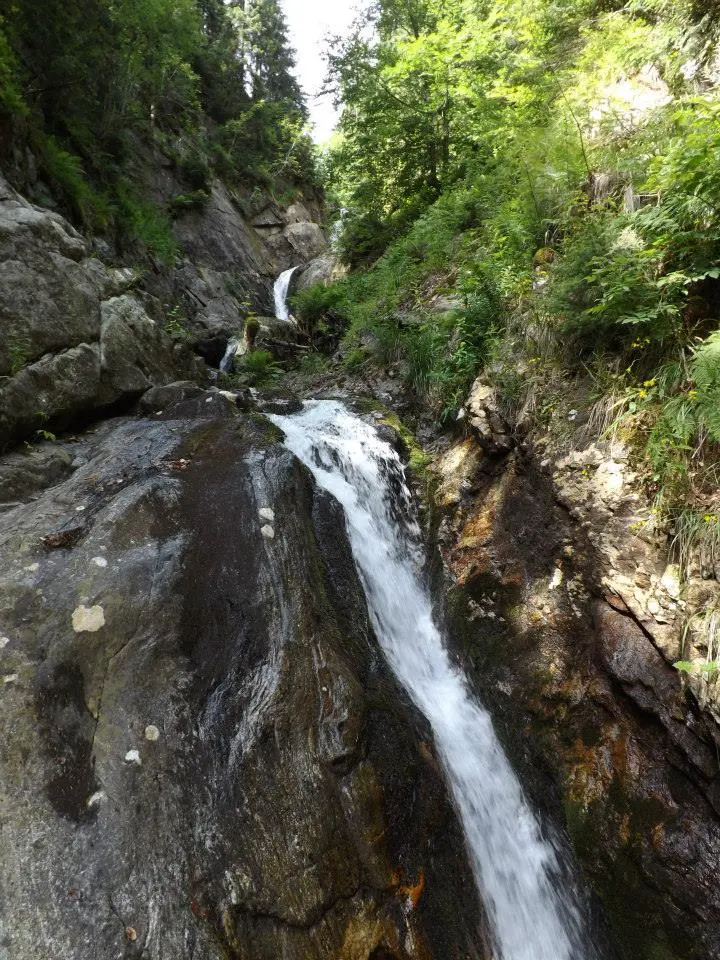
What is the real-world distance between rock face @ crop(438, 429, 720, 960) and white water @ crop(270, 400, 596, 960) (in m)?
0.27

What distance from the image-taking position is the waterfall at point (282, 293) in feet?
58.0

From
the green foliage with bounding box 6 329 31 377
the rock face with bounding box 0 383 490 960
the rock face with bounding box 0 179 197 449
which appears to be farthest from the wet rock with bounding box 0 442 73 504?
the green foliage with bounding box 6 329 31 377

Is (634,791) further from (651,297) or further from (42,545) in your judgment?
(42,545)

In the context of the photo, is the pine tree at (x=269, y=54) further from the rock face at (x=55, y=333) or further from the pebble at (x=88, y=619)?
the pebble at (x=88, y=619)

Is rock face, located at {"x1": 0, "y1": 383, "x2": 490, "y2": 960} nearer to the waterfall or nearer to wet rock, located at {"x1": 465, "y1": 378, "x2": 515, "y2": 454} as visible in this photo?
wet rock, located at {"x1": 465, "y1": 378, "x2": 515, "y2": 454}

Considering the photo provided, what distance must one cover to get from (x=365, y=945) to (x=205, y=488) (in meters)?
3.52

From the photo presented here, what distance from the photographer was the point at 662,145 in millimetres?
4957

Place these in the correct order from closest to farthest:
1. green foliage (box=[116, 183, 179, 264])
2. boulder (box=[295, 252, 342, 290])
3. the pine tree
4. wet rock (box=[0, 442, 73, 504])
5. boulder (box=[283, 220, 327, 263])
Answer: wet rock (box=[0, 442, 73, 504]) → green foliage (box=[116, 183, 179, 264]) → boulder (box=[295, 252, 342, 290]) → boulder (box=[283, 220, 327, 263]) → the pine tree

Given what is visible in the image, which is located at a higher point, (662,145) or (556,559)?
(662,145)

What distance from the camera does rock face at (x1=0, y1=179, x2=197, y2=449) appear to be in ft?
17.0

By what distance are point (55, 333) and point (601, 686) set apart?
6.95 metres

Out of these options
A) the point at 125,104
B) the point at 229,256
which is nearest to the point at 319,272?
the point at 229,256

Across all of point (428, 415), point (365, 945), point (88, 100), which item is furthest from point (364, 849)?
point (88, 100)

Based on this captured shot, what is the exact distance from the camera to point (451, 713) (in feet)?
15.0
